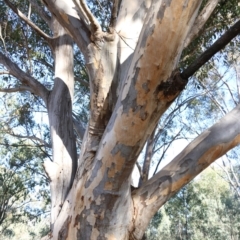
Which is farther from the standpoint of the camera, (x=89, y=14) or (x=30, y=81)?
(x=30, y=81)

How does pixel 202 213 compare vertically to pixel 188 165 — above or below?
above

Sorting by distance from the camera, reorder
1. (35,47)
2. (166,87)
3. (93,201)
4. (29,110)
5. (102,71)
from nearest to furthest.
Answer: (166,87) → (93,201) → (102,71) → (35,47) → (29,110)

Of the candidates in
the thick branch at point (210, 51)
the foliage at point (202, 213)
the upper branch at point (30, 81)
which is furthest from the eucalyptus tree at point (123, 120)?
the foliage at point (202, 213)

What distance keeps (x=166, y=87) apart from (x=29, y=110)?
214 inches

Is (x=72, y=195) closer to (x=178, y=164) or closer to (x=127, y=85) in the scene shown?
(x=178, y=164)

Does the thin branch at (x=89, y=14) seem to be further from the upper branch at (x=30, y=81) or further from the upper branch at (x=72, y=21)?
the upper branch at (x=30, y=81)

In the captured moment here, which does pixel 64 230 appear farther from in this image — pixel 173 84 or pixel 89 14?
pixel 89 14

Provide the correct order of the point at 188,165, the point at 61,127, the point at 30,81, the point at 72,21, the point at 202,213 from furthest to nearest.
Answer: the point at 202,213, the point at 30,81, the point at 61,127, the point at 72,21, the point at 188,165

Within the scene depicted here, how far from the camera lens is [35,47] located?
4.88 meters

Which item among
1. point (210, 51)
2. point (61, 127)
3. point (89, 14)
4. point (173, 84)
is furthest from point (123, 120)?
point (61, 127)

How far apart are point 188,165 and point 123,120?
46 cm

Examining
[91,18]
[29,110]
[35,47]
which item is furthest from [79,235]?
[29,110]

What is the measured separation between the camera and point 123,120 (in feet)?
4.66

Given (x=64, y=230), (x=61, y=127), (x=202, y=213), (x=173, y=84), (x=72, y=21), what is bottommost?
(x=64, y=230)
